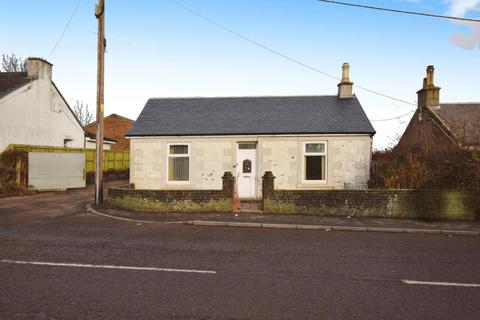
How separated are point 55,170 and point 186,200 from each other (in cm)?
1042

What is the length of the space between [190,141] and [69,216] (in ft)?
19.4

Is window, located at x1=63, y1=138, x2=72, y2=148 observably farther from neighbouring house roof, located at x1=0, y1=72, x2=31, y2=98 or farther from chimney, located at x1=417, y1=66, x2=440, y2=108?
chimney, located at x1=417, y1=66, x2=440, y2=108

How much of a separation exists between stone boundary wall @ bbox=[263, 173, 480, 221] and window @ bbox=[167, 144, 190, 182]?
5.03 m

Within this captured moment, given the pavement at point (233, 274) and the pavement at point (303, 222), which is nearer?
the pavement at point (233, 274)

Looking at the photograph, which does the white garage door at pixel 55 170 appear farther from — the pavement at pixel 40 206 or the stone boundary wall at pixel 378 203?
the stone boundary wall at pixel 378 203

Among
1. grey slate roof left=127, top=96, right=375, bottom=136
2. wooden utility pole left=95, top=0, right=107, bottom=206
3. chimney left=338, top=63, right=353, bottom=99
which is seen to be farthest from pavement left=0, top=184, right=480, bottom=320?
chimney left=338, top=63, right=353, bottom=99

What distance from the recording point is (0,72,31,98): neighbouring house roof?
64.7 feet

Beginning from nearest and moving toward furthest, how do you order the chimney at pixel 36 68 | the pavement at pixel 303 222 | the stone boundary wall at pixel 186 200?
the pavement at pixel 303 222 → the stone boundary wall at pixel 186 200 → the chimney at pixel 36 68

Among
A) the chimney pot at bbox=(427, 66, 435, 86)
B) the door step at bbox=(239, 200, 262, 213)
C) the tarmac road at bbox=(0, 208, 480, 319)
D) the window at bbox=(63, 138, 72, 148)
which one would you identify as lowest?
the tarmac road at bbox=(0, 208, 480, 319)

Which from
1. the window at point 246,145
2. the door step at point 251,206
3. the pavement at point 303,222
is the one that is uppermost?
the window at point 246,145

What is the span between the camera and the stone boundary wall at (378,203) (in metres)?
10.9

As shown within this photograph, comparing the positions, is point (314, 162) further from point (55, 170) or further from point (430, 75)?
point (430, 75)

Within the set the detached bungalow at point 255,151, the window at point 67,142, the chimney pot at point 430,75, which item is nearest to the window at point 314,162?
the detached bungalow at point 255,151

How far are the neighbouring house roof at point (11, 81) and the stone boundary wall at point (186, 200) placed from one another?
523 inches
